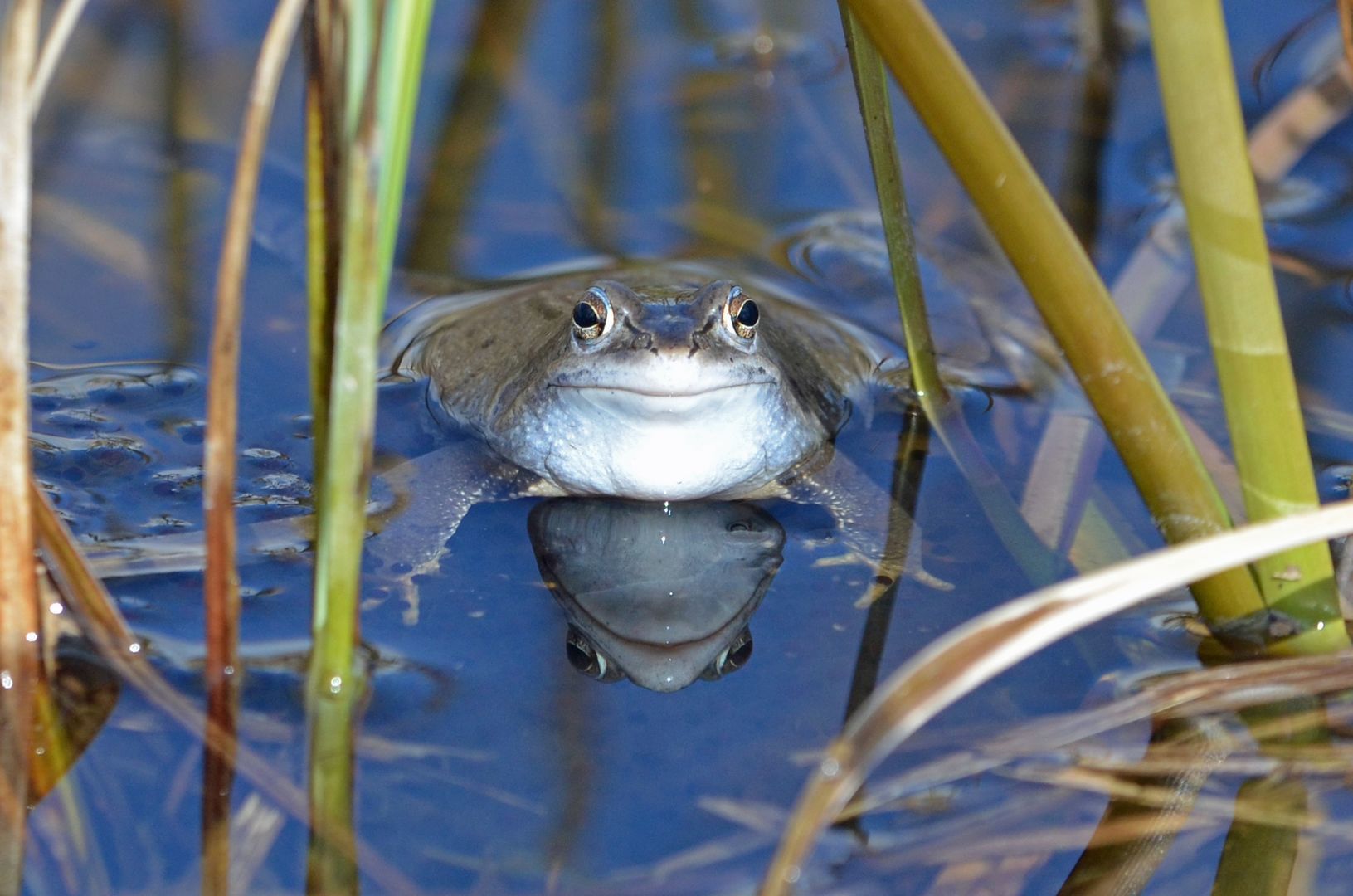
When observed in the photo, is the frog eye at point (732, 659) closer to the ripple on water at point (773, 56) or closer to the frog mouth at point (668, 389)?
the frog mouth at point (668, 389)

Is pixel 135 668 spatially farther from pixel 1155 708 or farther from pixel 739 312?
pixel 1155 708

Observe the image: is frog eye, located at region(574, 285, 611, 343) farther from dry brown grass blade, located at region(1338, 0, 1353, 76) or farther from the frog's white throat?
dry brown grass blade, located at region(1338, 0, 1353, 76)

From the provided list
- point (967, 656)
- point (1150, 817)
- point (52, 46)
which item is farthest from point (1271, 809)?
point (52, 46)

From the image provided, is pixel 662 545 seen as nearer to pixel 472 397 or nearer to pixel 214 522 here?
pixel 472 397

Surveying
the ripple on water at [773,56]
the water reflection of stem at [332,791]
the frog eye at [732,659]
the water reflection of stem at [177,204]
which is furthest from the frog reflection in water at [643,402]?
the ripple on water at [773,56]

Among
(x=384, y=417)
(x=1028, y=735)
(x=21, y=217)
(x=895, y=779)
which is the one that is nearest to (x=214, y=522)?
(x=21, y=217)

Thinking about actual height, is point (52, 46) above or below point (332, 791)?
above

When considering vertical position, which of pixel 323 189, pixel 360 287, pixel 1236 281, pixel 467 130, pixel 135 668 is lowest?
pixel 135 668
